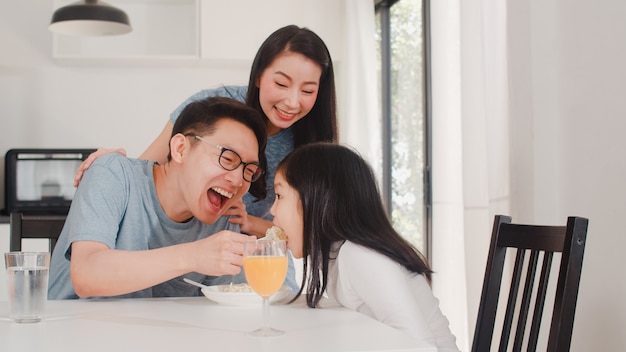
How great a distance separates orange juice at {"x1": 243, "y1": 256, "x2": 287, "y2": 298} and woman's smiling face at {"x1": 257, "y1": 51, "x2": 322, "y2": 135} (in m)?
0.91

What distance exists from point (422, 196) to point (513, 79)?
1.40m

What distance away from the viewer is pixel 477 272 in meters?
2.41

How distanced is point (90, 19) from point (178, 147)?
1.85 m

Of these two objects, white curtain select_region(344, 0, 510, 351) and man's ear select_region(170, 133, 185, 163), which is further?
white curtain select_region(344, 0, 510, 351)

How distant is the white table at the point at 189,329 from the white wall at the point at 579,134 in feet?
2.15

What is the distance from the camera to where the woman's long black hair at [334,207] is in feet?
5.22

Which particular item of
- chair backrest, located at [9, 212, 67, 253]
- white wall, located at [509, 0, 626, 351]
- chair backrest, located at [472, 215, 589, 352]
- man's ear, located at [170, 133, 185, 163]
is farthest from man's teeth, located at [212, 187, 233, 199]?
white wall, located at [509, 0, 626, 351]

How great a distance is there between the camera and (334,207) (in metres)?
1.66

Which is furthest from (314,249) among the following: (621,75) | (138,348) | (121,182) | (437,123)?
(437,123)

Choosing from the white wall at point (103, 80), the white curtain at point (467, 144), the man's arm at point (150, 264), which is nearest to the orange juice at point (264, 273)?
the man's arm at point (150, 264)

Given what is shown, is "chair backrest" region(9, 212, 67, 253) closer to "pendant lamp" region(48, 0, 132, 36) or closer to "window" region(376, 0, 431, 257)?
"pendant lamp" region(48, 0, 132, 36)

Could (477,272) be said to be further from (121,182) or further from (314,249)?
(121,182)

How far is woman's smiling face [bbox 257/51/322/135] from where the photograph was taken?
215 centimetres

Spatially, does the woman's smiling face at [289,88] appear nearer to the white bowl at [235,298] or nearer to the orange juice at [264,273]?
the white bowl at [235,298]
